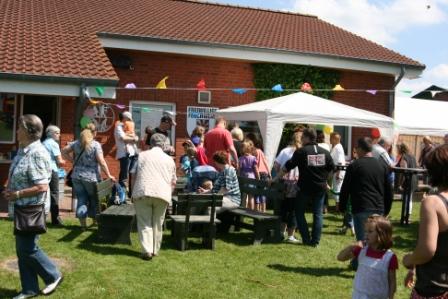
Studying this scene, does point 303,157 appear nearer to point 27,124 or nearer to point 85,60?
point 27,124

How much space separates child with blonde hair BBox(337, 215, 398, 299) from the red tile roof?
7.88m

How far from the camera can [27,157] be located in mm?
5281

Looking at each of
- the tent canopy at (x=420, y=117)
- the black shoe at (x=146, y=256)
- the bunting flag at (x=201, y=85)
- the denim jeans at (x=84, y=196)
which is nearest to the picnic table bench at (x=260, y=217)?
the black shoe at (x=146, y=256)

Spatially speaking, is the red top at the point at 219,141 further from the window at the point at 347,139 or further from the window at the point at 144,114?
the window at the point at 347,139

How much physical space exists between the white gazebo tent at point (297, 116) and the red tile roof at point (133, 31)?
3107 millimetres

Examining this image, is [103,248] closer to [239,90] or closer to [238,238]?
[238,238]

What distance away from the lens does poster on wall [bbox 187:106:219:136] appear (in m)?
15.4

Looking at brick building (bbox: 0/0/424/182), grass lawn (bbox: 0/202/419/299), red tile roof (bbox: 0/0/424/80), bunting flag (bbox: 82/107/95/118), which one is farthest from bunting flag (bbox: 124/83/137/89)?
grass lawn (bbox: 0/202/419/299)

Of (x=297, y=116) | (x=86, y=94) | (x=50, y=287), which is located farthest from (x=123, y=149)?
(x=50, y=287)

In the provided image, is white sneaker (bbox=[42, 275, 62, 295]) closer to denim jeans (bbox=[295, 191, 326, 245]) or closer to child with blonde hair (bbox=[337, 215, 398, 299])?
child with blonde hair (bbox=[337, 215, 398, 299])

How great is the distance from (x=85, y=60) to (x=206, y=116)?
13.6ft

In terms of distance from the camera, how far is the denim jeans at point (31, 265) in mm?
5387

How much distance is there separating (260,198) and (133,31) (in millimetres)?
6319

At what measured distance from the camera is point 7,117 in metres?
13.6
